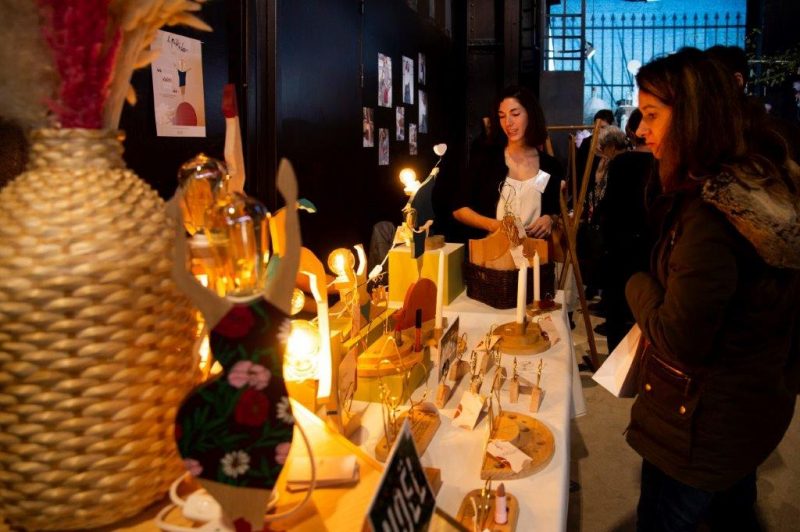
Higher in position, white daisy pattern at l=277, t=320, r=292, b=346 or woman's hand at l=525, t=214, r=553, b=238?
white daisy pattern at l=277, t=320, r=292, b=346

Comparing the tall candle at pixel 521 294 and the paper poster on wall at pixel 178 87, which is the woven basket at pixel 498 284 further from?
the paper poster on wall at pixel 178 87

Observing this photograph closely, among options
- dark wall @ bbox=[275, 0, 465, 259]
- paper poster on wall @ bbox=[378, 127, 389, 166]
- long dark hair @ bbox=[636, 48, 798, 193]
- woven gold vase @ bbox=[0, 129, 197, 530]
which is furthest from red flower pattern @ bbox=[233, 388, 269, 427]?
paper poster on wall @ bbox=[378, 127, 389, 166]

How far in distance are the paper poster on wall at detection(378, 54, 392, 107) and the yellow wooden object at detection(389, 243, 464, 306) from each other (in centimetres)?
164

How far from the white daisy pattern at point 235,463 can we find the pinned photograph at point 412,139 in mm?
4207

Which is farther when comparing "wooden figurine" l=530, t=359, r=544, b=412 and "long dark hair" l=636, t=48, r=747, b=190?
"wooden figurine" l=530, t=359, r=544, b=412

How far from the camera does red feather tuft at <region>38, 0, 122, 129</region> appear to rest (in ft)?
2.14

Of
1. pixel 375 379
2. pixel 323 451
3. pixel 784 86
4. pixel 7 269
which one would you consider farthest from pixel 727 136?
pixel 784 86

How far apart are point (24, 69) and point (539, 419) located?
1.21m

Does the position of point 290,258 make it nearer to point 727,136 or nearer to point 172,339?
point 172,339

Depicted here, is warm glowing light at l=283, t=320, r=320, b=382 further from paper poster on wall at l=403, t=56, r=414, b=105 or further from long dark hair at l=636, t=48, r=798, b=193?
paper poster on wall at l=403, t=56, r=414, b=105

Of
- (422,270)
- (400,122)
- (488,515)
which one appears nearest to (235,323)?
(488,515)

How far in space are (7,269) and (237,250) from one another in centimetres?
21

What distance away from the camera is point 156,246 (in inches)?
26.8

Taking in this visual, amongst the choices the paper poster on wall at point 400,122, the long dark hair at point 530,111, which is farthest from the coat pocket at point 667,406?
the paper poster on wall at point 400,122
